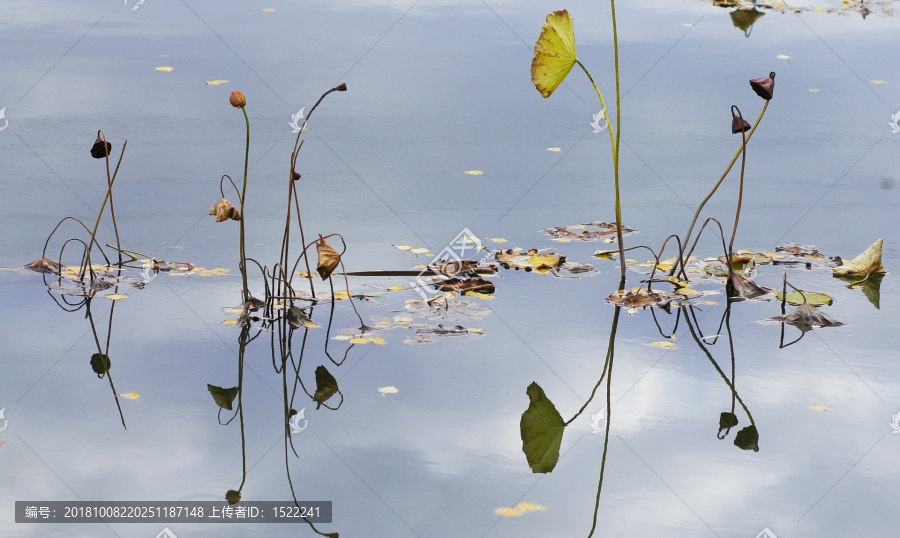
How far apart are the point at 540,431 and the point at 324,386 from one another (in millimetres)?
845

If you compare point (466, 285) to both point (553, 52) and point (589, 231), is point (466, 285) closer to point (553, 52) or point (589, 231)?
point (589, 231)

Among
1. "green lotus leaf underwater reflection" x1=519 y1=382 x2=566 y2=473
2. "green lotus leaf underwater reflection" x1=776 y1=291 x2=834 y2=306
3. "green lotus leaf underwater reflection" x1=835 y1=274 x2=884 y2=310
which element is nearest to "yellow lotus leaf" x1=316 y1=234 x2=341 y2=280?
"green lotus leaf underwater reflection" x1=519 y1=382 x2=566 y2=473

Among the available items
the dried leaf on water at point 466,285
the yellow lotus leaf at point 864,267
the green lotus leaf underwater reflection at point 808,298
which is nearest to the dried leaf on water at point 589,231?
the dried leaf on water at point 466,285

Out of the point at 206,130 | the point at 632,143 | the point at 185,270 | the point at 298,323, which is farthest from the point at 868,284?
the point at 206,130

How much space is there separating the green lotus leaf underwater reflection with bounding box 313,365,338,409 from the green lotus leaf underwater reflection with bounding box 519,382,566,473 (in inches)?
28.6

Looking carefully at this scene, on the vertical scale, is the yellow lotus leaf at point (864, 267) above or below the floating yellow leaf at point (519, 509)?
below

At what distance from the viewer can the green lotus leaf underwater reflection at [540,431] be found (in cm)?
311

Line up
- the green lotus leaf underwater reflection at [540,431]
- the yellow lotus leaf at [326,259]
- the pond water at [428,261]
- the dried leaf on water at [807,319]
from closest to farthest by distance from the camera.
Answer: the pond water at [428,261]
the green lotus leaf underwater reflection at [540,431]
the yellow lotus leaf at [326,259]
the dried leaf on water at [807,319]

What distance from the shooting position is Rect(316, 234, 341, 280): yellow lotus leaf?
12.4ft

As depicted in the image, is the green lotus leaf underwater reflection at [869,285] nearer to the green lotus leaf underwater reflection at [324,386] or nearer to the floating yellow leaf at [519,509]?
the floating yellow leaf at [519,509]

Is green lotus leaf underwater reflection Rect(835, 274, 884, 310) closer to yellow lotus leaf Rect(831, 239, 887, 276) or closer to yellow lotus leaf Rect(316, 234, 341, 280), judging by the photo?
yellow lotus leaf Rect(831, 239, 887, 276)

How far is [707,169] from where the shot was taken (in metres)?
6.14

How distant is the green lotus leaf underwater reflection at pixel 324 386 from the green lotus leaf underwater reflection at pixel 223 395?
30 centimetres

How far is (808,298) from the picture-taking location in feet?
14.7
